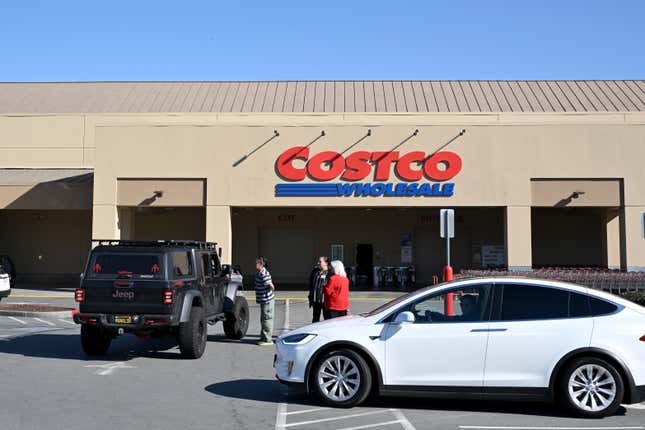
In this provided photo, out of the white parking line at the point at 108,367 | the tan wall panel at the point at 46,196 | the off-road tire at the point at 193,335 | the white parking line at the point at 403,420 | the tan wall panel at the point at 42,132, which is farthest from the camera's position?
the tan wall panel at the point at 42,132

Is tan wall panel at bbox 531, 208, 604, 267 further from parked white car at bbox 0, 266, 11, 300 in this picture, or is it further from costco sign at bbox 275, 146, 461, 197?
parked white car at bbox 0, 266, 11, 300

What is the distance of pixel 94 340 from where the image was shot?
11.8 m

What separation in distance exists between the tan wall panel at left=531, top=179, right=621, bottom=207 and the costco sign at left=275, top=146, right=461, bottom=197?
10.6ft

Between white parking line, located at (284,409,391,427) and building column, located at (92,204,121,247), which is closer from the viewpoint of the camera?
white parking line, located at (284,409,391,427)

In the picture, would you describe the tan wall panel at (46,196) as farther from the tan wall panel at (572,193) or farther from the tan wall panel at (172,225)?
the tan wall panel at (572,193)

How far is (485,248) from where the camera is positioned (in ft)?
103

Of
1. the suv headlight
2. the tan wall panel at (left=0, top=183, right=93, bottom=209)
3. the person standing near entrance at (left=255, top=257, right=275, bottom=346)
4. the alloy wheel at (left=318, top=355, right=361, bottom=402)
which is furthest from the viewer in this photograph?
the tan wall panel at (left=0, top=183, right=93, bottom=209)

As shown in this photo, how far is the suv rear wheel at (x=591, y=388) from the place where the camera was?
299 inches

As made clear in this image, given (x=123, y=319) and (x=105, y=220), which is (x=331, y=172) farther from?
(x=123, y=319)

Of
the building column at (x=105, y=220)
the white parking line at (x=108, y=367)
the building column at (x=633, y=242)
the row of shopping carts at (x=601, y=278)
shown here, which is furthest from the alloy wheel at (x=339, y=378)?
the building column at (x=633, y=242)

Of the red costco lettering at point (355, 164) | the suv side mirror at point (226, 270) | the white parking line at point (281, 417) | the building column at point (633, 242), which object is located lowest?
the white parking line at point (281, 417)

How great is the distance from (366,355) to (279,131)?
1898 centimetres

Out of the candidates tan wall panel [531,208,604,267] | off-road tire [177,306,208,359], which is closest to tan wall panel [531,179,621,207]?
tan wall panel [531,208,604,267]

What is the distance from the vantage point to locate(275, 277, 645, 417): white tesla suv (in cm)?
762
